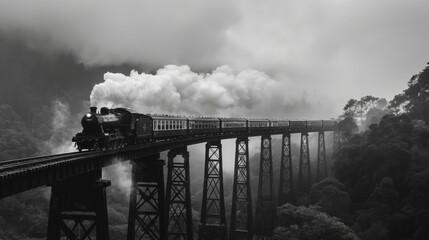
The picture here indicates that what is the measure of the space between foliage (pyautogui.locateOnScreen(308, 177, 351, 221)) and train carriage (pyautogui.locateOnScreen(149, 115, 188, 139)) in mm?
15568

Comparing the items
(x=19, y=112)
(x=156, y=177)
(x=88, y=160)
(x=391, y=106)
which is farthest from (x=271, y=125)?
(x=19, y=112)

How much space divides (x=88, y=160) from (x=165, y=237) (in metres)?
7.39

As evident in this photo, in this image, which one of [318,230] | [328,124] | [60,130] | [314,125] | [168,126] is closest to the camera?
[168,126]

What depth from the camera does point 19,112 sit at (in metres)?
104

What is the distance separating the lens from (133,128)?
1877 centimetres

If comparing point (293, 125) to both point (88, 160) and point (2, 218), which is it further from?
point (2, 218)

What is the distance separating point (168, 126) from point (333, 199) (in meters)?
20.1

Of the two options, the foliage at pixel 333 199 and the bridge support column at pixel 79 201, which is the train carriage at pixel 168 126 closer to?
the bridge support column at pixel 79 201

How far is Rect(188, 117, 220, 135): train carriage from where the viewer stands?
26.9 meters

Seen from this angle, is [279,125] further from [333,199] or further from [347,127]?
[347,127]

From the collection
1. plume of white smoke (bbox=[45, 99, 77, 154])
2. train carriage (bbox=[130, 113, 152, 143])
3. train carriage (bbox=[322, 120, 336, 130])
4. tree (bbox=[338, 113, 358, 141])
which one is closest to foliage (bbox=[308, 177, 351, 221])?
train carriage (bbox=[130, 113, 152, 143])

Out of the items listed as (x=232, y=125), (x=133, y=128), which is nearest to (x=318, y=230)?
(x=232, y=125)

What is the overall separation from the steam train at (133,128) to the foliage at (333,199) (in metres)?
11.2

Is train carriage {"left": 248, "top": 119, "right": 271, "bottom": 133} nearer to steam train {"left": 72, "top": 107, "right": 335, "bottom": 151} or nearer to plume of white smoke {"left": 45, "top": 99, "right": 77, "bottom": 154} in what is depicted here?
steam train {"left": 72, "top": 107, "right": 335, "bottom": 151}
